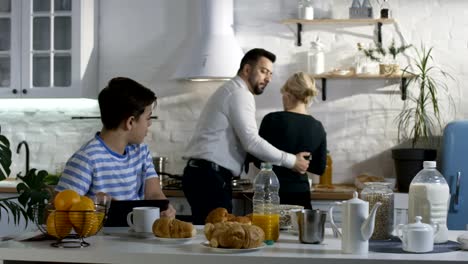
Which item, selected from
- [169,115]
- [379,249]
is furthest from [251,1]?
[379,249]

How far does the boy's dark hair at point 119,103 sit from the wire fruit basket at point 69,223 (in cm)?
71

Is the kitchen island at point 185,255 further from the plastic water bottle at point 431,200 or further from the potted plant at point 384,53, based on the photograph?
the potted plant at point 384,53

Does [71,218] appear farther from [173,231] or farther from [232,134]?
[232,134]

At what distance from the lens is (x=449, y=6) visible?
18.4ft

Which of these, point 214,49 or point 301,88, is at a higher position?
point 214,49

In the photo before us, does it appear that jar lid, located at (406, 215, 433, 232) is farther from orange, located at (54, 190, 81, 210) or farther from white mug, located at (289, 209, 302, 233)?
orange, located at (54, 190, 81, 210)

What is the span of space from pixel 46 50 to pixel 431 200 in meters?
3.51

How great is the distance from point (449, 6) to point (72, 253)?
12.4 ft

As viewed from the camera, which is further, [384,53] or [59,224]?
[384,53]

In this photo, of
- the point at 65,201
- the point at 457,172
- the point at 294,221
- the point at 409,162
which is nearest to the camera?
the point at 65,201

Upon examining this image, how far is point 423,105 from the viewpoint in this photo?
5492mm

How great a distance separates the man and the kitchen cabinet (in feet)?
4.05

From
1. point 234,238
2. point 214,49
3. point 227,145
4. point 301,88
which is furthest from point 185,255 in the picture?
point 214,49

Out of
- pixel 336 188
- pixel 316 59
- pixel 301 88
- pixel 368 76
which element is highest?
pixel 316 59
